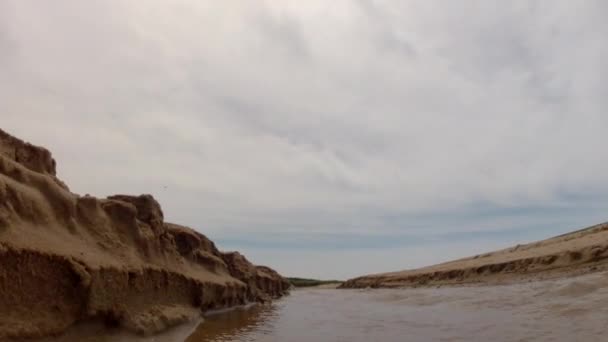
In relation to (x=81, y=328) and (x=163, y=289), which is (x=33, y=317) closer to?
(x=81, y=328)

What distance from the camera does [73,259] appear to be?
6.82 metres

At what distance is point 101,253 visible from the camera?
8.12m

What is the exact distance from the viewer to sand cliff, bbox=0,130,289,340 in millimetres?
5965

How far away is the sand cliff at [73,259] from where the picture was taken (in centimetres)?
596

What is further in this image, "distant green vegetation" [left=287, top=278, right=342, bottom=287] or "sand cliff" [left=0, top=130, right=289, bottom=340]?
"distant green vegetation" [left=287, top=278, right=342, bottom=287]

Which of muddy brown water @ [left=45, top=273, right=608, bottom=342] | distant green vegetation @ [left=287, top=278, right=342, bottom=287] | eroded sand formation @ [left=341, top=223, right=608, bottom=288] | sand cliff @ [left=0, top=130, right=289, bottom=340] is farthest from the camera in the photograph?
distant green vegetation @ [left=287, top=278, right=342, bottom=287]

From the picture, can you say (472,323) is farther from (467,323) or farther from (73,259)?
(73,259)

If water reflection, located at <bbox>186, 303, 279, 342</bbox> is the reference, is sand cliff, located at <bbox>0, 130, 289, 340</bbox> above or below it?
above

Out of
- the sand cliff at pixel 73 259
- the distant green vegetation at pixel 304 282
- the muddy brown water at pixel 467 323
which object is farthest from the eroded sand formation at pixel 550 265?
the distant green vegetation at pixel 304 282

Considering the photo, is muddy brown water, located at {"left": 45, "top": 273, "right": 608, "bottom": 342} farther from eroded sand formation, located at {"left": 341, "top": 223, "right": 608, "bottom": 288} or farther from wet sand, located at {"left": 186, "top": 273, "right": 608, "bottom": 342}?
eroded sand formation, located at {"left": 341, "top": 223, "right": 608, "bottom": 288}

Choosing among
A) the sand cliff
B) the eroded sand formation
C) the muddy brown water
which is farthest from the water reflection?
the eroded sand formation

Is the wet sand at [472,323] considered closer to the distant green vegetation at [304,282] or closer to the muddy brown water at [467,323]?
the muddy brown water at [467,323]

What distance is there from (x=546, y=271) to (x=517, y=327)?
11593 mm

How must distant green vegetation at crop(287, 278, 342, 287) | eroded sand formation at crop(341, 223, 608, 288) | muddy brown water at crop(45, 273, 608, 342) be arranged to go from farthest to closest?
1. distant green vegetation at crop(287, 278, 342, 287)
2. eroded sand formation at crop(341, 223, 608, 288)
3. muddy brown water at crop(45, 273, 608, 342)
